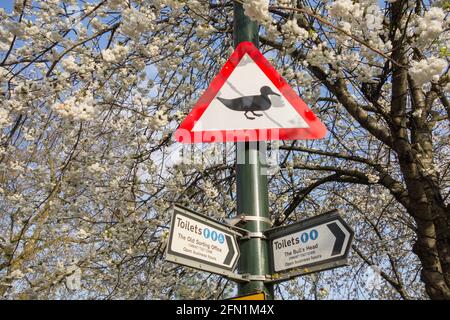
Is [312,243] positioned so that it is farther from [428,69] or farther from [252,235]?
[428,69]

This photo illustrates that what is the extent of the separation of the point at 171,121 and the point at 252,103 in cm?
322

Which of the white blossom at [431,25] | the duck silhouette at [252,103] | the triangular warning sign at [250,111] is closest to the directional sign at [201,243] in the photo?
the triangular warning sign at [250,111]

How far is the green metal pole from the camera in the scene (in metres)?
2.11

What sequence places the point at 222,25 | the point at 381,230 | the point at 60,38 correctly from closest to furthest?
the point at 60,38, the point at 222,25, the point at 381,230

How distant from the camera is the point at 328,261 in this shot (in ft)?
6.61

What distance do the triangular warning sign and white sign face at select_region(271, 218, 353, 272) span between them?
420mm

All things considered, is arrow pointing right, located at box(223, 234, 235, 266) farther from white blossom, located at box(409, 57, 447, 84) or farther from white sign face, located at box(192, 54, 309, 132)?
white blossom, located at box(409, 57, 447, 84)

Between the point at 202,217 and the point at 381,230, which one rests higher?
the point at 381,230

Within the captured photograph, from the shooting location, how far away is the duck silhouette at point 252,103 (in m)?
2.26

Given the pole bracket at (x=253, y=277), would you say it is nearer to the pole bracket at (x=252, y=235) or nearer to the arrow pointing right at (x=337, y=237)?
the pole bracket at (x=252, y=235)

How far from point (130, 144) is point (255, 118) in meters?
3.75
